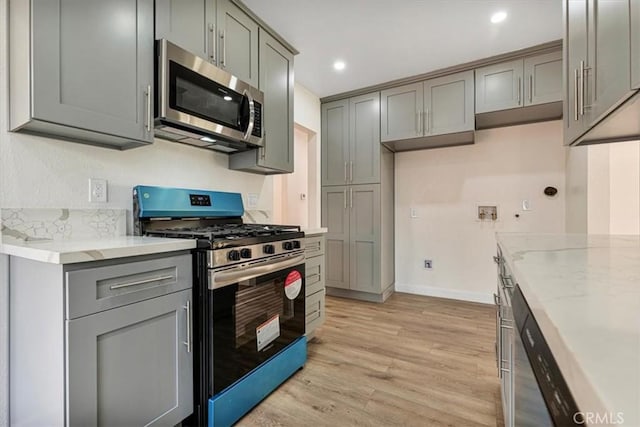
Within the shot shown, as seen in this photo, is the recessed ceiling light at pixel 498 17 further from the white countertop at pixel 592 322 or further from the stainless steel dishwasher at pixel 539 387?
the stainless steel dishwasher at pixel 539 387

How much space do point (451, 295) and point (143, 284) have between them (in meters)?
3.37

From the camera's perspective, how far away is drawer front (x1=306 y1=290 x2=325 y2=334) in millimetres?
2229

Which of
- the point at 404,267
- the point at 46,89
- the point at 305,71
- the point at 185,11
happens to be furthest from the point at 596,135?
the point at 404,267

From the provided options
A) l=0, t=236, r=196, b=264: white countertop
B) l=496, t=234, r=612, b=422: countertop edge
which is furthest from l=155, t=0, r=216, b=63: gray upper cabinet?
l=496, t=234, r=612, b=422: countertop edge

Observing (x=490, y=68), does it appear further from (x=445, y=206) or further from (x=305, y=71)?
(x=305, y=71)

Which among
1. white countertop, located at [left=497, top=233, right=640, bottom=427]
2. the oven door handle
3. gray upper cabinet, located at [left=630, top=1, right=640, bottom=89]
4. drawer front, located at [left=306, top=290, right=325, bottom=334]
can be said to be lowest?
drawer front, located at [left=306, top=290, right=325, bottom=334]

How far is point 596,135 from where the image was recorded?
1.30m

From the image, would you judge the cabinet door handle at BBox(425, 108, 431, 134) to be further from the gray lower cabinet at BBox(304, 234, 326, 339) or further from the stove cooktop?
the stove cooktop

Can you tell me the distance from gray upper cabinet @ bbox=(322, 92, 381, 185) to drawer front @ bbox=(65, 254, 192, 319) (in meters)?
2.58

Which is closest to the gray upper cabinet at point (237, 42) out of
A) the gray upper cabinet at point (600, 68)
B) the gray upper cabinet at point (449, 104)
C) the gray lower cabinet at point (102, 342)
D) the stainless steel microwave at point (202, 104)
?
the stainless steel microwave at point (202, 104)

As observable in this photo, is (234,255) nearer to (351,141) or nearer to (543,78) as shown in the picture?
(351,141)

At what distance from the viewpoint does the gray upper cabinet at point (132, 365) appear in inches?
38.7

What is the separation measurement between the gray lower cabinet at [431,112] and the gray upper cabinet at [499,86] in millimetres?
83
